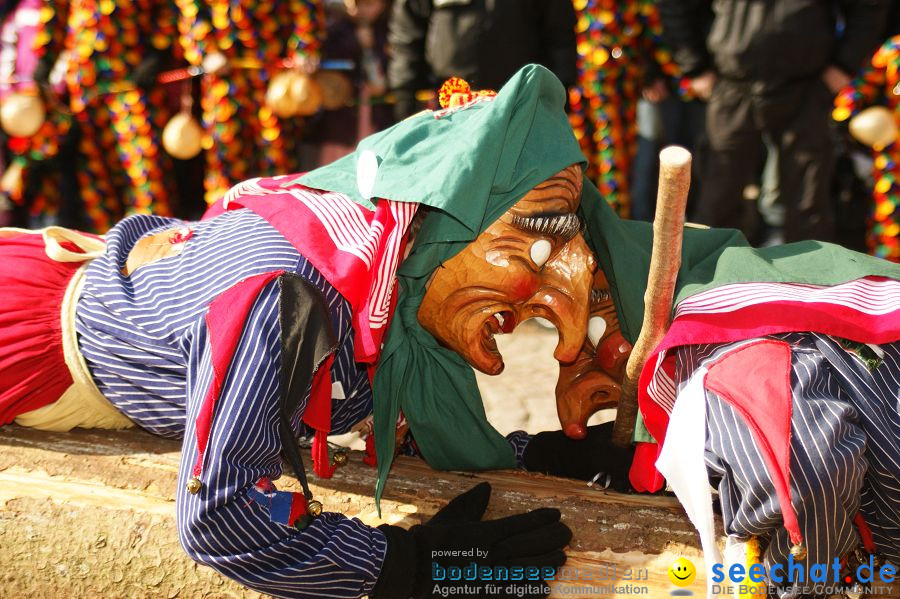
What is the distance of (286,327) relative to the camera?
64.7 inches

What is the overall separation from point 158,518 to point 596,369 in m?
1.01

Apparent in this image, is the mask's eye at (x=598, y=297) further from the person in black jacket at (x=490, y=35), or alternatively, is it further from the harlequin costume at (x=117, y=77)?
the harlequin costume at (x=117, y=77)

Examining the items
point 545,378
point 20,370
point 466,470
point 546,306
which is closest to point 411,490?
point 466,470

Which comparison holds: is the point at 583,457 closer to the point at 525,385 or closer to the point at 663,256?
the point at 663,256

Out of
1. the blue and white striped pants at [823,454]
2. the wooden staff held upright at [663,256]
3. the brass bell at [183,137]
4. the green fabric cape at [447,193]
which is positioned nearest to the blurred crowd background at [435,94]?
the brass bell at [183,137]

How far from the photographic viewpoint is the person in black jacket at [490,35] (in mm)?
3988

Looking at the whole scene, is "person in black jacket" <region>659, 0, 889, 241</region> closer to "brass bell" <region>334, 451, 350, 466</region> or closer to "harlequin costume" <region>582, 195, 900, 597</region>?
"harlequin costume" <region>582, 195, 900, 597</region>

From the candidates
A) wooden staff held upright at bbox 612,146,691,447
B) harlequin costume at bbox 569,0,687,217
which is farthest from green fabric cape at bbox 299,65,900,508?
harlequin costume at bbox 569,0,687,217

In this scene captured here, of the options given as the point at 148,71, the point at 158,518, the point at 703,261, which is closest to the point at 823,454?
the point at 703,261

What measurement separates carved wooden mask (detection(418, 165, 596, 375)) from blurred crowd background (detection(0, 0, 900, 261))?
2240 mm

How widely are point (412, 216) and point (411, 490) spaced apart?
636 mm

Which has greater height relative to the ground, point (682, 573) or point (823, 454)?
point (823, 454)

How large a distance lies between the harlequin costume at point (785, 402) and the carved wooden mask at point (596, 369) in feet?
0.81

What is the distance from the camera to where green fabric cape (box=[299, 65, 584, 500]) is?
177 cm
